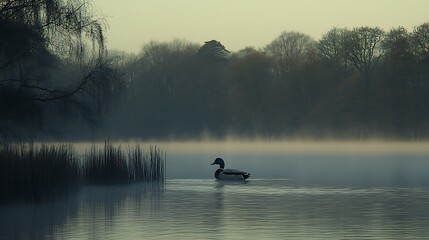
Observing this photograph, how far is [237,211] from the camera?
18.4m

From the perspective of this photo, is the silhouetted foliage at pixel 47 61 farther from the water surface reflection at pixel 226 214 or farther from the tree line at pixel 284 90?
the tree line at pixel 284 90

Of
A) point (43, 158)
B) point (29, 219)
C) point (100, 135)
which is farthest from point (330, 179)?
point (100, 135)

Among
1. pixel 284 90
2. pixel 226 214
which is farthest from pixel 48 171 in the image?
pixel 284 90

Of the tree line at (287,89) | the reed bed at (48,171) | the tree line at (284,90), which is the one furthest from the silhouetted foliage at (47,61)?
the tree line at (287,89)

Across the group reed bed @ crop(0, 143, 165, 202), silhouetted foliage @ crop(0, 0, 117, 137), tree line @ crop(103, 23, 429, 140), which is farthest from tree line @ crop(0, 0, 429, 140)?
silhouetted foliage @ crop(0, 0, 117, 137)

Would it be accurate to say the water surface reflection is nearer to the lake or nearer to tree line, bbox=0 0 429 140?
the lake

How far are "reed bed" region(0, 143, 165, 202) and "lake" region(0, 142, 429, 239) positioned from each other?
29 centimetres

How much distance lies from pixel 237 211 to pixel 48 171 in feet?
13.5

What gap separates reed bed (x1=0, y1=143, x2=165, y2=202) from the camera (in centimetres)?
1845

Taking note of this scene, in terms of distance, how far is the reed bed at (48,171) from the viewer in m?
18.5

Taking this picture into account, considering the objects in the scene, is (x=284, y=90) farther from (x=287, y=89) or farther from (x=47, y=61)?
(x=47, y=61)

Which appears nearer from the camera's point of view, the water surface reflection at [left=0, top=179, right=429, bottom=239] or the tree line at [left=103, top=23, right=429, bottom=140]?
the water surface reflection at [left=0, top=179, right=429, bottom=239]

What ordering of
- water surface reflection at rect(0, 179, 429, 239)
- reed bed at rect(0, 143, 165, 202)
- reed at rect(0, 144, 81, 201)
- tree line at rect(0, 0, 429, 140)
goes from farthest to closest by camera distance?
tree line at rect(0, 0, 429, 140), reed bed at rect(0, 143, 165, 202), reed at rect(0, 144, 81, 201), water surface reflection at rect(0, 179, 429, 239)

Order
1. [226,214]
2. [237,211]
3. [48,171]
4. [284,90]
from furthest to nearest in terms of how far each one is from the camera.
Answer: [284,90]
[48,171]
[237,211]
[226,214]
